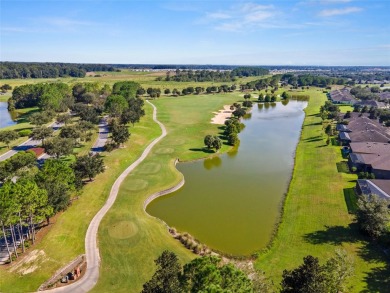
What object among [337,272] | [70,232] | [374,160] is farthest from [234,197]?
[374,160]

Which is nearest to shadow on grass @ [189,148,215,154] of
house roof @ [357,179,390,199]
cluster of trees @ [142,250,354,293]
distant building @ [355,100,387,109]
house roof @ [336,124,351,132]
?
house roof @ [357,179,390,199]

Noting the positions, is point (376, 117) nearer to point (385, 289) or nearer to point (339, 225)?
point (339, 225)

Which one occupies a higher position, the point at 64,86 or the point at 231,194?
the point at 64,86

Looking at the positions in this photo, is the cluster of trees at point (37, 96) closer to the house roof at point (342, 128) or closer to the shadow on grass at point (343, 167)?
the house roof at point (342, 128)

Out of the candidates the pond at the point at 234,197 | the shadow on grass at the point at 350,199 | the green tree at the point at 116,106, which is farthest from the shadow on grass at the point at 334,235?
the green tree at the point at 116,106

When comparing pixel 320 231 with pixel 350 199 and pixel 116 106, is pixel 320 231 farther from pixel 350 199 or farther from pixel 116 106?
pixel 116 106

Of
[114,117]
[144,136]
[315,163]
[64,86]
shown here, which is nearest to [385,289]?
[315,163]
